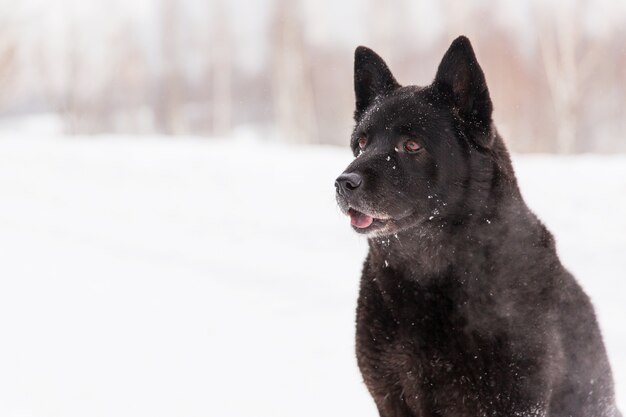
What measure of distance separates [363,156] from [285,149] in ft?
32.2

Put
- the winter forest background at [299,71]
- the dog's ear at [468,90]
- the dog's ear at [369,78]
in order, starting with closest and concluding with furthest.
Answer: the dog's ear at [468,90]
the dog's ear at [369,78]
the winter forest background at [299,71]

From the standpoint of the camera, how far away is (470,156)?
298cm

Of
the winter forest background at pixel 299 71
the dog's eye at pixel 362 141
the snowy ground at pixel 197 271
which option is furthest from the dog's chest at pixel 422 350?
the winter forest background at pixel 299 71

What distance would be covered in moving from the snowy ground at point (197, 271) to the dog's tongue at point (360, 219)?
5.94 ft

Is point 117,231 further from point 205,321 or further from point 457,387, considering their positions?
point 457,387

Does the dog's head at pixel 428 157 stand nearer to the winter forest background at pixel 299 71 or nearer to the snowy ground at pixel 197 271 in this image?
the snowy ground at pixel 197 271

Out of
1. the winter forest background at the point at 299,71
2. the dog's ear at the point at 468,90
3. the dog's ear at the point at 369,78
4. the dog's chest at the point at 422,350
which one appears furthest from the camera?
the winter forest background at the point at 299,71

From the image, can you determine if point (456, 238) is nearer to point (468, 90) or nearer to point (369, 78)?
point (468, 90)

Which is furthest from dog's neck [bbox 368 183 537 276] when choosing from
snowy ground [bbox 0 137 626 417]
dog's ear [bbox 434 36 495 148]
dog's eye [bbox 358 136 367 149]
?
snowy ground [bbox 0 137 626 417]

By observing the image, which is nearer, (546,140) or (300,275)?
(300,275)

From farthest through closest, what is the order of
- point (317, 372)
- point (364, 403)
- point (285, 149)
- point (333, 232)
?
point (285, 149) → point (333, 232) → point (317, 372) → point (364, 403)

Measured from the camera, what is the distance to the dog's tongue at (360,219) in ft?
9.81

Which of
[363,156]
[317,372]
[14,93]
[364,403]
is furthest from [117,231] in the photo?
[14,93]

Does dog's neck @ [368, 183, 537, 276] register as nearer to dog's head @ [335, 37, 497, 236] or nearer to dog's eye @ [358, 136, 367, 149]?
dog's head @ [335, 37, 497, 236]
